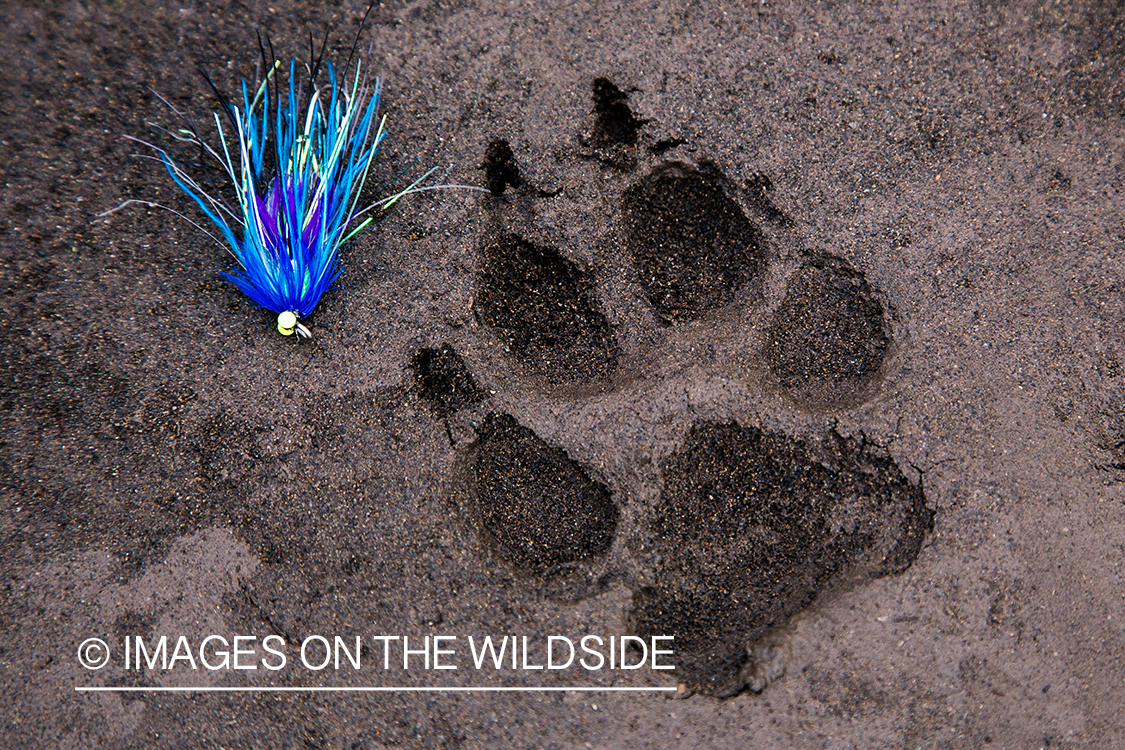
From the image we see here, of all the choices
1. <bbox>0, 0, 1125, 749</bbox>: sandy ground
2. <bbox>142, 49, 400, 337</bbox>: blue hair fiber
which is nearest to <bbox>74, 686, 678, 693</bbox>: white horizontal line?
<bbox>0, 0, 1125, 749</bbox>: sandy ground

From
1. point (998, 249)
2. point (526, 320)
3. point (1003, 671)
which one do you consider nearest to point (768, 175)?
point (998, 249)

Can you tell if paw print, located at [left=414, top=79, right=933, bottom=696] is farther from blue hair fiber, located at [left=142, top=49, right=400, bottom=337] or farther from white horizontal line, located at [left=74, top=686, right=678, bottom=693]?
blue hair fiber, located at [left=142, top=49, right=400, bottom=337]

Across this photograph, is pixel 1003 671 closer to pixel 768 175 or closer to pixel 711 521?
pixel 711 521

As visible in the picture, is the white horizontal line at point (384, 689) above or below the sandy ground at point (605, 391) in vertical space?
below

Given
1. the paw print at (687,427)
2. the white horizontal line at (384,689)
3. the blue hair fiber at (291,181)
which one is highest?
the blue hair fiber at (291,181)

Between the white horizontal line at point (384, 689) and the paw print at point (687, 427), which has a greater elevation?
the paw print at point (687, 427)

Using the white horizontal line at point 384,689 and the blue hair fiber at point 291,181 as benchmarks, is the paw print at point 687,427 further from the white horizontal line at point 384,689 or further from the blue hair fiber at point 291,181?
the blue hair fiber at point 291,181

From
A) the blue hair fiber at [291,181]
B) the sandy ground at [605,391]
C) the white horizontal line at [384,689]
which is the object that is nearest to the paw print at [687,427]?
the sandy ground at [605,391]
